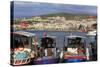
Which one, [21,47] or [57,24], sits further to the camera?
[57,24]

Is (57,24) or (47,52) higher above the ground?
(57,24)

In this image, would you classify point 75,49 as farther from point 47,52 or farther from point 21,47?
point 21,47

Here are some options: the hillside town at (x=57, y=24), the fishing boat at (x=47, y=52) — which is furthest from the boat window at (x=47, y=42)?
the hillside town at (x=57, y=24)

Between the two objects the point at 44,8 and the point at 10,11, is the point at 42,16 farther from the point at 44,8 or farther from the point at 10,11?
the point at 10,11

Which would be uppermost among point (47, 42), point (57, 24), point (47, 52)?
point (57, 24)

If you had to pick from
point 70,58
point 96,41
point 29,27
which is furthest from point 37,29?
point 96,41

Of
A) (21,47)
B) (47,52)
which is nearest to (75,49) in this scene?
(47,52)
